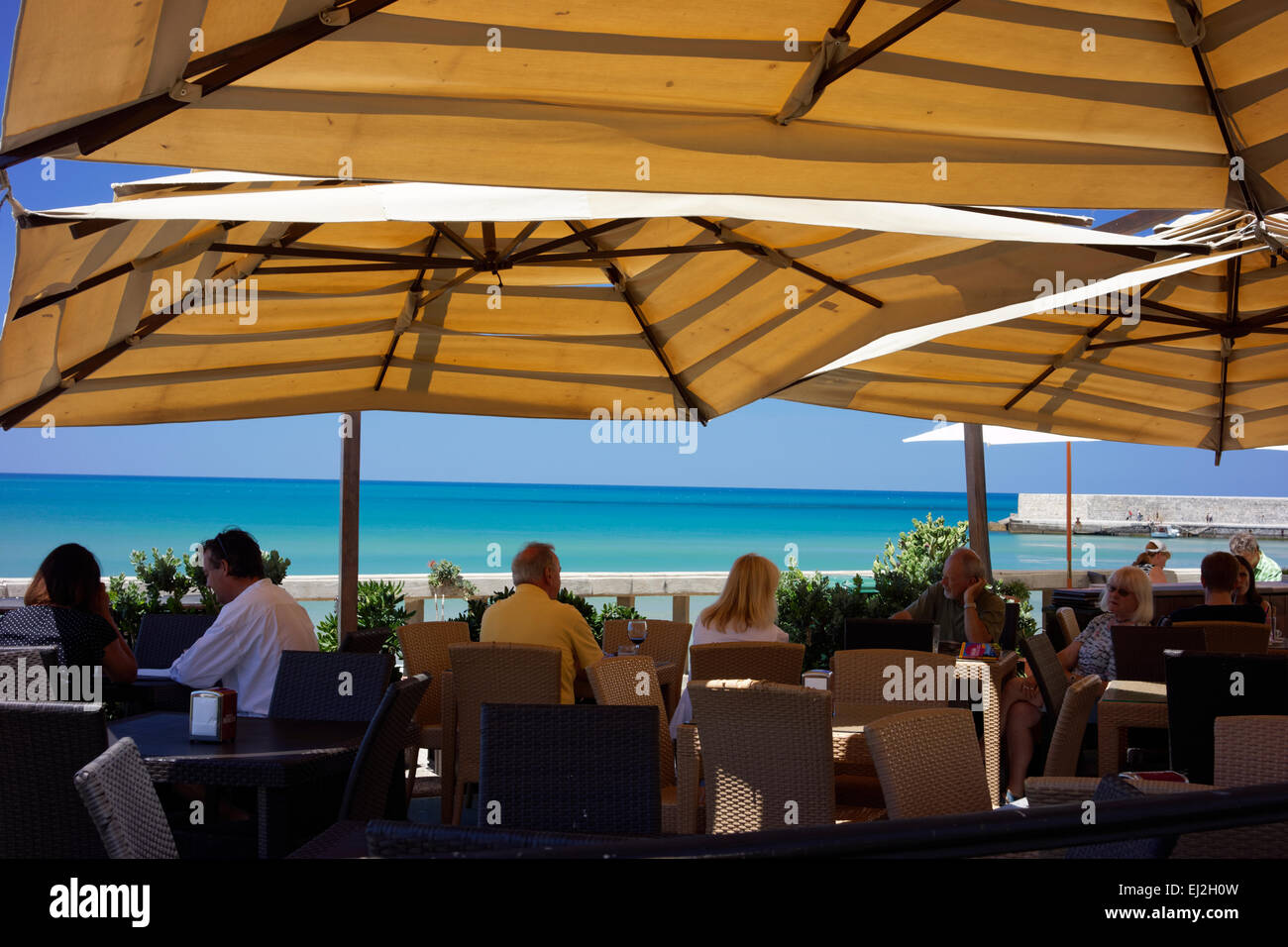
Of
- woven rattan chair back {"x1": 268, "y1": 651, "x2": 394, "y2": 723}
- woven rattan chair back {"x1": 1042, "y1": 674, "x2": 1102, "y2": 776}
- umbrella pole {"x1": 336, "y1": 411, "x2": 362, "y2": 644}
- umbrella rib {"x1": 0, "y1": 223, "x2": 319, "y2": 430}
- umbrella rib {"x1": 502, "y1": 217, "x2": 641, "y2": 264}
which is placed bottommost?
woven rattan chair back {"x1": 1042, "y1": 674, "x2": 1102, "y2": 776}

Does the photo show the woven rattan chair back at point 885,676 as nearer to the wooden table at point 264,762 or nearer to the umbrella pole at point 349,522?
the wooden table at point 264,762

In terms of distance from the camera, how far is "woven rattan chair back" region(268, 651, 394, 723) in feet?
12.9

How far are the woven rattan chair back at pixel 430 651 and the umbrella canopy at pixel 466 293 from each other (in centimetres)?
132

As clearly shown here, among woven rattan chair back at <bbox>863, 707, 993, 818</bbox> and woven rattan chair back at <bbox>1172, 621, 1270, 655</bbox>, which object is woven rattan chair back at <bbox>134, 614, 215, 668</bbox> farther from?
woven rattan chair back at <bbox>1172, 621, 1270, 655</bbox>

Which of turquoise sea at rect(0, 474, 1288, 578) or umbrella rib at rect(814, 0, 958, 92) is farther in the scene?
turquoise sea at rect(0, 474, 1288, 578)

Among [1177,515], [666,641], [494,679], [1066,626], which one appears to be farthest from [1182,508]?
[494,679]

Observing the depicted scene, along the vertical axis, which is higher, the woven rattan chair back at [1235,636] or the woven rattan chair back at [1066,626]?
the woven rattan chair back at [1235,636]

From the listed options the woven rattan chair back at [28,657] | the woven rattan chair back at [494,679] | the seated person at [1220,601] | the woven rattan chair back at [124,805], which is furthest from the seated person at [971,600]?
the woven rattan chair back at [124,805]

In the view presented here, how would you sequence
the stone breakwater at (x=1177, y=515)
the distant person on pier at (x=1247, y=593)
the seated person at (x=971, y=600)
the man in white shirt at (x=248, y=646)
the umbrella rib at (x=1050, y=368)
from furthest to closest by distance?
the stone breakwater at (x=1177, y=515) → the distant person on pier at (x=1247, y=593) → the umbrella rib at (x=1050, y=368) → the seated person at (x=971, y=600) → the man in white shirt at (x=248, y=646)

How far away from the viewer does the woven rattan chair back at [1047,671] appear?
4605 millimetres

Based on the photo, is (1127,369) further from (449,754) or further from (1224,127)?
(449,754)

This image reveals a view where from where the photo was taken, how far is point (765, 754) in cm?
316

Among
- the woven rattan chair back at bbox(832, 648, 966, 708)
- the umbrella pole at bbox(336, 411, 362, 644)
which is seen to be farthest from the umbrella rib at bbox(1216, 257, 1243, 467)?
the umbrella pole at bbox(336, 411, 362, 644)

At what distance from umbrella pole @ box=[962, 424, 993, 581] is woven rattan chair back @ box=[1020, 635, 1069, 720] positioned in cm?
327
